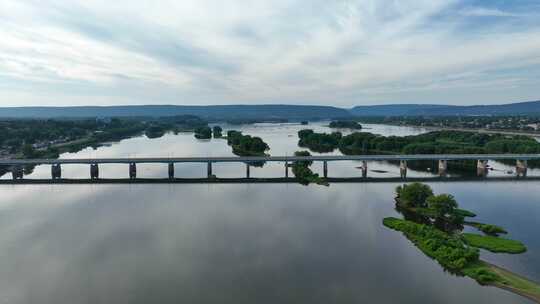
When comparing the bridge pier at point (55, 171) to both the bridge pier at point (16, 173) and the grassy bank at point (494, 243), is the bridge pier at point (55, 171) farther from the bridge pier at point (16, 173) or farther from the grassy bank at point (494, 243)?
the grassy bank at point (494, 243)

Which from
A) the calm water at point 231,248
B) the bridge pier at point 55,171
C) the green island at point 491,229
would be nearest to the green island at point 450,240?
the green island at point 491,229

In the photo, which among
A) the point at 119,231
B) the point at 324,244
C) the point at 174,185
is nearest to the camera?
the point at 324,244

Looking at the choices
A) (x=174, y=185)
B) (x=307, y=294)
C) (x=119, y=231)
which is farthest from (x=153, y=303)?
(x=174, y=185)

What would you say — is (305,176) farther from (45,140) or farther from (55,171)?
(45,140)

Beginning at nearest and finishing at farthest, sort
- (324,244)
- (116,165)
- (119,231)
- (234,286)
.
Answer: (234,286)
(324,244)
(119,231)
(116,165)

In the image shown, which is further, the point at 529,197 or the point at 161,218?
the point at 529,197

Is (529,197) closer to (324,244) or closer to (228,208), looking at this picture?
(324,244)
